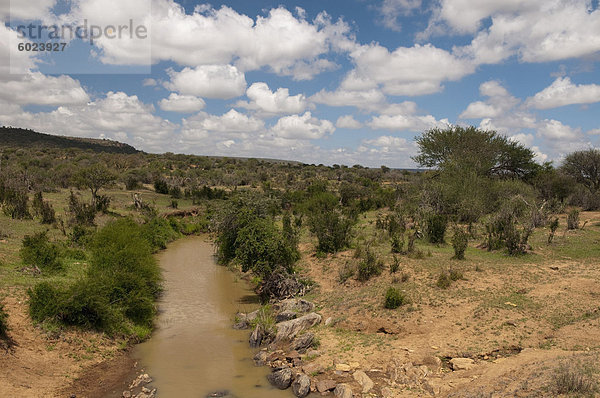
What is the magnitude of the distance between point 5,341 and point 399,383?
1244cm

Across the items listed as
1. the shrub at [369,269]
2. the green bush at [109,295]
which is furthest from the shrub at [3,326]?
the shrub at [369,269]

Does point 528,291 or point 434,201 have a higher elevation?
point 434,201

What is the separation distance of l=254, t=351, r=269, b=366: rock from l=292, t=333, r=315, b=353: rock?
1.12 metres

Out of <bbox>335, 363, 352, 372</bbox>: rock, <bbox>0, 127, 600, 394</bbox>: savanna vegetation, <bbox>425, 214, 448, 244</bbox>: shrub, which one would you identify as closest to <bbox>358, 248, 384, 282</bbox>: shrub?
<bbox>0, 127, 600, 394</bbox>: savanna vegetation

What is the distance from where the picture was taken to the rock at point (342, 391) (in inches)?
424

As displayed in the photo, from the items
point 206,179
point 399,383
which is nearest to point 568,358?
point 399,383

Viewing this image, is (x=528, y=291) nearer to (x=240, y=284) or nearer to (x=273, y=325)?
(x=273, y=325)

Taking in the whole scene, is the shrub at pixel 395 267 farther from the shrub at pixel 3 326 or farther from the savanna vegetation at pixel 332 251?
the shrub at pixel 3 326

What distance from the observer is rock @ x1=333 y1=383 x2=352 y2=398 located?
35.4 feet

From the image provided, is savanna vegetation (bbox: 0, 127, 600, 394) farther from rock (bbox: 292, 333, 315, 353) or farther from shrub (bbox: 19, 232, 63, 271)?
rock (bbox: 292, 333, 315, 353)

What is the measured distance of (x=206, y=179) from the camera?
6800 centimetres

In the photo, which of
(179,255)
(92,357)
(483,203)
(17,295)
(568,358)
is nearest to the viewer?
(568,358)

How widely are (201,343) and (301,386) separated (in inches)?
236

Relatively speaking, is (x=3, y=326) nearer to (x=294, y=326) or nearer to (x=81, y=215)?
(x=294, y=326)
